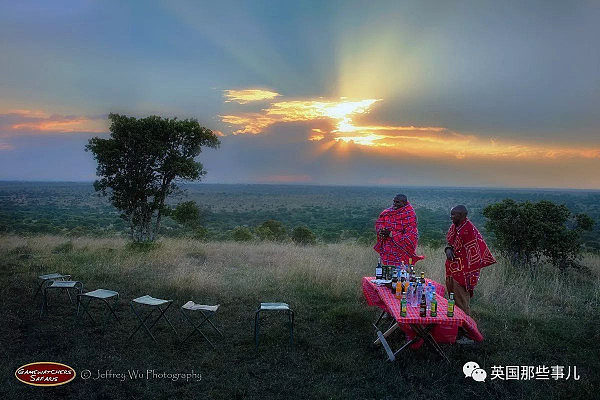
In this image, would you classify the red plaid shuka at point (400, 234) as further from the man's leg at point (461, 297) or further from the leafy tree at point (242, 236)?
the leafy tree at point (242, 236)

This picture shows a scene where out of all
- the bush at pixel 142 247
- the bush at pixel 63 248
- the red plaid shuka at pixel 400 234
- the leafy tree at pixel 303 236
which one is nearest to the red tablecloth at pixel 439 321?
the red plaid shuka at pixel 400 234

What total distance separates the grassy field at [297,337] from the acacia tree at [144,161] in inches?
99.3

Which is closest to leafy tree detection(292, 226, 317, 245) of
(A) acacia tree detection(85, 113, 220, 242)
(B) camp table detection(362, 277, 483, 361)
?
(A) acacia tree detection(85, 113, 220, 242)

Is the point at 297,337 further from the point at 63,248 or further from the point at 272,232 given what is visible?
the point at 272,232

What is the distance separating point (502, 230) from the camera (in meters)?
13.2

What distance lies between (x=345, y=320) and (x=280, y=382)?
2.58 metres

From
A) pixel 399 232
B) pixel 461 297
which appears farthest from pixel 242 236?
pixel 461 297

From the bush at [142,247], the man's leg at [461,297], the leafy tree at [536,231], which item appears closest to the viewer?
the man's leg at [461,297]

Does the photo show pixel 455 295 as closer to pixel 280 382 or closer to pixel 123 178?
pixel 280 382

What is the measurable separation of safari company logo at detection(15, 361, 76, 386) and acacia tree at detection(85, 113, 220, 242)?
9107mm

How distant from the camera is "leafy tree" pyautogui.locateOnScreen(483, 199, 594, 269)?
498 inches

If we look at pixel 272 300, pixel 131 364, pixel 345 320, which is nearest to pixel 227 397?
pixel 131 364

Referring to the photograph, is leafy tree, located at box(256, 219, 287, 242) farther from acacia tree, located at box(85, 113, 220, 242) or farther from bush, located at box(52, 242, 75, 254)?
bush, located at box(52, 242, 75, 254)

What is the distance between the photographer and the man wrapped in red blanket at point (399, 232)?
8.60 metres
